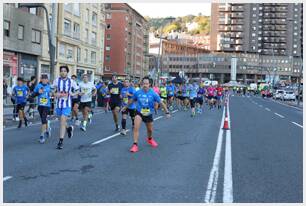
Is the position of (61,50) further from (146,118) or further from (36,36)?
(146,118)

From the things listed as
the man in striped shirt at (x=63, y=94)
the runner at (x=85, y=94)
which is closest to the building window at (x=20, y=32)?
the runner at (x=85, y=94)

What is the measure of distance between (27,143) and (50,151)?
148cm

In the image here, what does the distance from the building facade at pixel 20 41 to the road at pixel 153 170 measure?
856 inches

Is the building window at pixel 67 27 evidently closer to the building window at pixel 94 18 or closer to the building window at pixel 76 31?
the building window at pixel 76 31

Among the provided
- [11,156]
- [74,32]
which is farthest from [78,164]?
[74,32]

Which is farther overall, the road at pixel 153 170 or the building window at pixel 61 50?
the building window at pixel 61 50

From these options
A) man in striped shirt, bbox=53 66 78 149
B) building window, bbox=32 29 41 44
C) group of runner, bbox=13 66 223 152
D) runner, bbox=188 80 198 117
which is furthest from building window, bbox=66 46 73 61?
man in striped shirt, bbox=53 66 78 149

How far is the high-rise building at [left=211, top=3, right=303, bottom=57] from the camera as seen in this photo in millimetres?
134375

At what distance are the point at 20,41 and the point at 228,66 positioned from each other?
99041 mm

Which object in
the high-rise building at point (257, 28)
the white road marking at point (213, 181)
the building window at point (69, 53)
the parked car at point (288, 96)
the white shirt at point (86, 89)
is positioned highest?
the high-rise building at point (257, 28)

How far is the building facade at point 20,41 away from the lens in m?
34.0

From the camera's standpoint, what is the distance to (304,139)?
1309 cm

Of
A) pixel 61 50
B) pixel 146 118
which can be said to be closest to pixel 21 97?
pixel 146 118

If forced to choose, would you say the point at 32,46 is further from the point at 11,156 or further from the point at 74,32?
the point at 11,156
